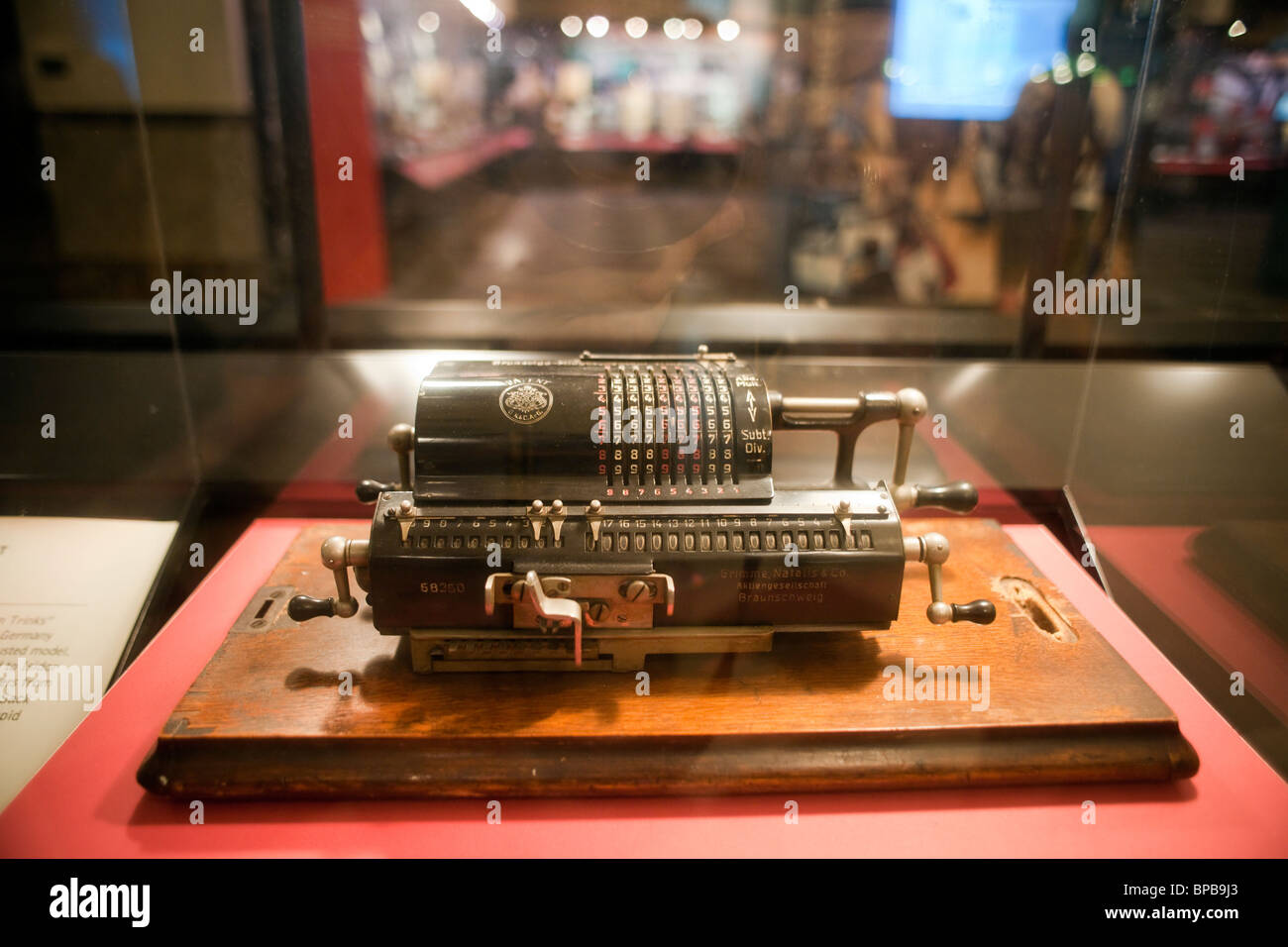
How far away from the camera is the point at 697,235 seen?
2680 millimetres

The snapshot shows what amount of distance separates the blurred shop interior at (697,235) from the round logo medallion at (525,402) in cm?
85

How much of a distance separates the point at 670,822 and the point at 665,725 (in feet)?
0.45

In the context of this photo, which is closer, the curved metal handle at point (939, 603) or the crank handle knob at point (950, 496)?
the curved metal handle at point (939, 603)

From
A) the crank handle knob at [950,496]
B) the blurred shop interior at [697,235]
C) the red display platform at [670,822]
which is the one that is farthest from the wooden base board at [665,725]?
the blurred shop interior at [697,235]

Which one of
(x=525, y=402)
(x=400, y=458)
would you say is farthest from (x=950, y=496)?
(x=400, y=458)

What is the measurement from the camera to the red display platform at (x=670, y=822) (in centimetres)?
112

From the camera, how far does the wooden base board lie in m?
1.19

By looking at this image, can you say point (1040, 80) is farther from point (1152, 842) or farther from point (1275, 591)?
point (1152, 842)

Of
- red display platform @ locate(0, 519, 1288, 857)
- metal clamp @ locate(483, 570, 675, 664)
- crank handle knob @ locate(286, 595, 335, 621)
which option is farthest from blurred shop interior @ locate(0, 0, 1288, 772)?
metal clamp @ locate(483, 570, 675, 664)

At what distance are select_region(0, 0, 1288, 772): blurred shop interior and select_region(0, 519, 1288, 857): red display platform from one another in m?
0.23

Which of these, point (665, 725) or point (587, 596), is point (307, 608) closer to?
point (587, 596)

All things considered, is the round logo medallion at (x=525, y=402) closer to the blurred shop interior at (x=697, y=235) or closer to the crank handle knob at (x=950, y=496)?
the crank handle knob at (x=950, y=496)
